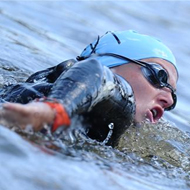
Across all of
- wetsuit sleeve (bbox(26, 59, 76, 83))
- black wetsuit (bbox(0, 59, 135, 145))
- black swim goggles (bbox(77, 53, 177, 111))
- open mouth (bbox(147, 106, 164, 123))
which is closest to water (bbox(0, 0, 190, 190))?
black wetsuit (bbox(0, 59, 135, 145))

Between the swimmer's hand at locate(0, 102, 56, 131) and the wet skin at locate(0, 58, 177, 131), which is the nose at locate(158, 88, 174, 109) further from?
the swimmer's hand at locate(0, 102, 56, 131)

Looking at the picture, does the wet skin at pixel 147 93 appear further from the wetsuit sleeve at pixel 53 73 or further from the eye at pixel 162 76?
the wetsuit sleeve at pixel 53 73

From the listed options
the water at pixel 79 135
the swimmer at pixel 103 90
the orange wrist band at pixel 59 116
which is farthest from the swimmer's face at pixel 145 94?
the orange wrist band at pixel 59 116

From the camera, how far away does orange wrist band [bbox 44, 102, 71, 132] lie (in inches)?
104

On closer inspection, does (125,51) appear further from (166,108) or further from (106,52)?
(166,108)

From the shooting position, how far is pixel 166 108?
3.88m

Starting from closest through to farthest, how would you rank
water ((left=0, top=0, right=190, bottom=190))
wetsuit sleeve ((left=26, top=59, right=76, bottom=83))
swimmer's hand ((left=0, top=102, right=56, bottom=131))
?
swimmer's hand ((left=0, top=102, right=56, bottom=131)) → water ((left=0, top=0, right=190, bottom=190)) → wetsuit sleeve ((left=26, top=59, right=76, bottom=83))

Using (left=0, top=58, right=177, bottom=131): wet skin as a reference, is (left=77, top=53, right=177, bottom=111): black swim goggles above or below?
above

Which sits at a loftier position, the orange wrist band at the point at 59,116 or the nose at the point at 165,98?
the nose at the point at 165,98

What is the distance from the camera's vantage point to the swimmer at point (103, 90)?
2639 millimetres

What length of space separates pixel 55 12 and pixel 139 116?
5340 millimetres

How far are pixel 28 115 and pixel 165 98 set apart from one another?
4.58 ft

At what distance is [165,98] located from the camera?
3701 millimetres

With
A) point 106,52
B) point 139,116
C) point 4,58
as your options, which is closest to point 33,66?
point 4,58
